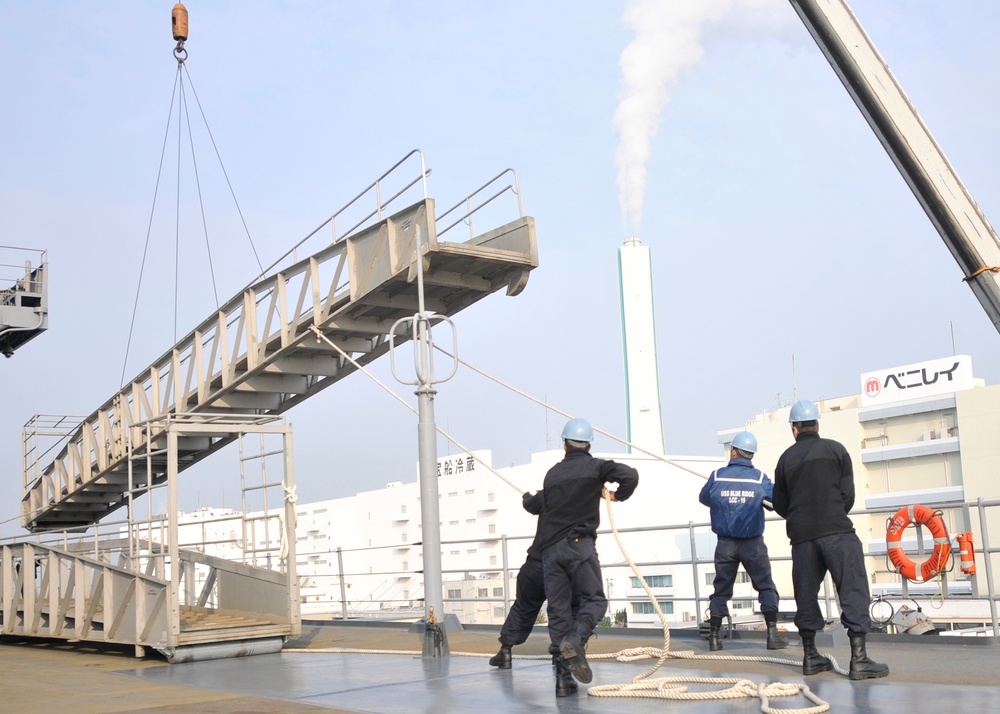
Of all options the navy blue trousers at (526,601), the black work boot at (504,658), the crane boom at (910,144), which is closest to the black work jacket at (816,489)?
the crane boom at (910,144)

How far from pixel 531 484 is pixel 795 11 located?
88.4 meters

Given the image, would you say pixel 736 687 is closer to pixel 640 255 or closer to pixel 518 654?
pixel 518 654

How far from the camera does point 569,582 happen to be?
25.8 feet

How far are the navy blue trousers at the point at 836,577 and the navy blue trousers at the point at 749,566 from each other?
1550 millimetres

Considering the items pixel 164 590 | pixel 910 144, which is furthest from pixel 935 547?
A: pixel 164 590

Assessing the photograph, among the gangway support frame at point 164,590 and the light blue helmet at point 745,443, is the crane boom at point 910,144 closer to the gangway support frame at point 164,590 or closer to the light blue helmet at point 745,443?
the light blue helmet at point 745,443

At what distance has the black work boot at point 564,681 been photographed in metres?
7.39

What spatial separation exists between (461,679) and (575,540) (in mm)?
1825

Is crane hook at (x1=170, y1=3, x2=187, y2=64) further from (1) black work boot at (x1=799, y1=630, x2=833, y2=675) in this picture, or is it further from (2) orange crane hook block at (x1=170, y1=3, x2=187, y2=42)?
(1) black work boot at (x1=799, y1=630, x2=833, y2=675)

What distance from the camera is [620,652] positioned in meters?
9.74

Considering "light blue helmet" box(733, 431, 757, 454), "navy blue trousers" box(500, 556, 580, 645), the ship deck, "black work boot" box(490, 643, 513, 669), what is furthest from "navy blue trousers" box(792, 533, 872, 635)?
"black work boot" box(490, 643, 513, 669)

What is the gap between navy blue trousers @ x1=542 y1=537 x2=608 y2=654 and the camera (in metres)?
7.75

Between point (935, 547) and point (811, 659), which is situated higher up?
point (935, 547)

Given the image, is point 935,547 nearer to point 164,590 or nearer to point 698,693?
point 698,693
